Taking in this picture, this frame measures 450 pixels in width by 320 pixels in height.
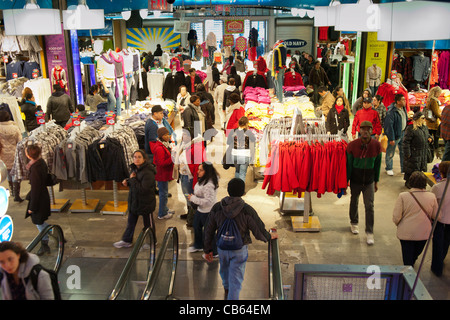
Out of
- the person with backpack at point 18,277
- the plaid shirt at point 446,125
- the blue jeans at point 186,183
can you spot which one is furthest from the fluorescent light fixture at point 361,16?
the person with backpack at point 18,277

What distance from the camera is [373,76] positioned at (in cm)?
1410

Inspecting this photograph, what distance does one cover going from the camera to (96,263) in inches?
250

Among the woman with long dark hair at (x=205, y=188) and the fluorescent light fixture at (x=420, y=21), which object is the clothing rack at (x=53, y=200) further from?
the fluorescent light fixture at (x=420, y=21)

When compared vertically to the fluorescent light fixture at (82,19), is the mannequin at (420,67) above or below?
below

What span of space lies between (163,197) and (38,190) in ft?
6.53

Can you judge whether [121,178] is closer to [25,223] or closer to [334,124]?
[25,223]

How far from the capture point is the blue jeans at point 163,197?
24.7ft

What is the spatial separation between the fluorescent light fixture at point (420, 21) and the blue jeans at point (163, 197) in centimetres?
410

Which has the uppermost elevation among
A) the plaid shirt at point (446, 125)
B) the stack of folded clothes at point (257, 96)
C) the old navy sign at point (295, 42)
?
the old navy sign at point (295, 42)

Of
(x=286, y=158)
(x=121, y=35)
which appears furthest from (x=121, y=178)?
(x=121, y=35)

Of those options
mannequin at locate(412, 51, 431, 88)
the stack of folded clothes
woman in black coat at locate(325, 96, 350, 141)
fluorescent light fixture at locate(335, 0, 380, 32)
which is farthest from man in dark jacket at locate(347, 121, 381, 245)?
mannequin at locate(412, 51, 431, 88)

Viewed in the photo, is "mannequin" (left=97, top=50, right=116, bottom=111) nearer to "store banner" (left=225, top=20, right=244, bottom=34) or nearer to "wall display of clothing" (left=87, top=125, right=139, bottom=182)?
"wall display of clothing" (left=87, top=125, right=139, bottom=182)

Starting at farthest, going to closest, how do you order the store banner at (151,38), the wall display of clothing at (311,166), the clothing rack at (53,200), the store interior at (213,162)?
A: 1. the store banner at (151,38)
2. the clothing rack at (53,200)
3. the wall display of clothing at (311,166)
4. the store interior at (213,162)

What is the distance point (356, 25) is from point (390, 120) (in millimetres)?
2074
